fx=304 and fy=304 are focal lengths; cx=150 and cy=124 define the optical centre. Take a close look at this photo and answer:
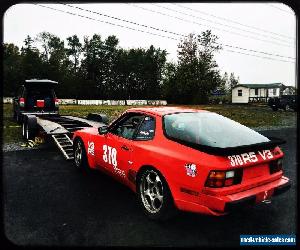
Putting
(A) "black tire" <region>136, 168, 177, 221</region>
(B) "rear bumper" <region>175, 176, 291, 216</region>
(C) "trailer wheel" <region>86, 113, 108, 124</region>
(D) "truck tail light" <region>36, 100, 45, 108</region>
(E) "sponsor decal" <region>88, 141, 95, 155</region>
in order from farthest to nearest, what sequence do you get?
(D) "truck tail light" <region>36, 100, 45, 108</region> < (C) "trailer wheel" <region>86, 113, 108, 124</region> < (E) "sponsor decal" <region>88, 141, 95, 155</region> < (A) "black tire" <region>136, 168, 177, 221</region> < (B) "rear bumper" <region>175, 176, 291, 216</region>

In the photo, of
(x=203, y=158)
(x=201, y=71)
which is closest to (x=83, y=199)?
(x=203, y=158)

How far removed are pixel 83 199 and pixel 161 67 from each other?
66.3m

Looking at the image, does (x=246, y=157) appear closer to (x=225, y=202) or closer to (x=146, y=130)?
(x=225, y=202)

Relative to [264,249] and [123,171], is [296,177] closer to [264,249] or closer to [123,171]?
[264,249]

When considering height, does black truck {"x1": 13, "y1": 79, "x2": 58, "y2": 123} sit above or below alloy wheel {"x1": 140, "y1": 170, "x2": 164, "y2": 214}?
above

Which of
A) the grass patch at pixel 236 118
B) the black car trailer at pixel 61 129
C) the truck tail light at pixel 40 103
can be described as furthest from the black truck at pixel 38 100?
the black car trailer at pixel 61 129

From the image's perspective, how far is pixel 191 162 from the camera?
3.45 metres

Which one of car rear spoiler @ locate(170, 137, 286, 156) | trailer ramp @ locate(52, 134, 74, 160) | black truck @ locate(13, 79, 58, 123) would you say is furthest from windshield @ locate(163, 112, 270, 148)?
black truck @ locate(13, 79, 58, 123)

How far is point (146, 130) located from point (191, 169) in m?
1.11

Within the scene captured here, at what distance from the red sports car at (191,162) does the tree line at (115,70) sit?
42189 mm

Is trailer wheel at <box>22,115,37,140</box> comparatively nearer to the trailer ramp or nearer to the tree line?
the trailer ramp

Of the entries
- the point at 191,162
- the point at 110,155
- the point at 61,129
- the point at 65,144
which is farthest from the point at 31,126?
the point at 191,162

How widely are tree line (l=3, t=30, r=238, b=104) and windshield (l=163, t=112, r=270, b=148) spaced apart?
42.6 meters

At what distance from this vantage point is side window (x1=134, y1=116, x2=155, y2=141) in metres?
4.23
